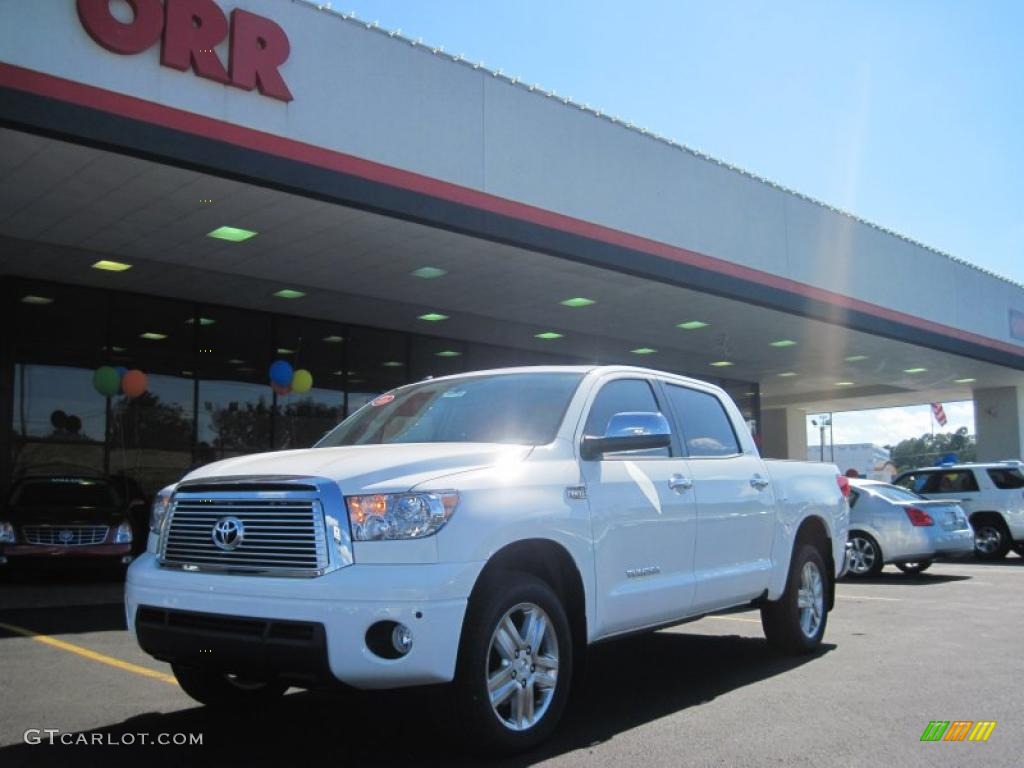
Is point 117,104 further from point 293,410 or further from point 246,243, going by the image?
point 293,410

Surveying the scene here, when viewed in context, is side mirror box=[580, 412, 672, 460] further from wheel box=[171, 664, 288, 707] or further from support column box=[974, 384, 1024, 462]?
support column box=[974, 384, 1024, 462]

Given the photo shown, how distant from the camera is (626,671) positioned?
6.77m

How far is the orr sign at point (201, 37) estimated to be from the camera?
387 inches

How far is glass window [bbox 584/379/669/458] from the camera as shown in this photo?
18.3 feet

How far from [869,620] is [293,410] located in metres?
13.1

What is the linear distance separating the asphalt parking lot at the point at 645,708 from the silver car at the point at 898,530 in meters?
5.17

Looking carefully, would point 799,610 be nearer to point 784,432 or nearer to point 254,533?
point 254,533

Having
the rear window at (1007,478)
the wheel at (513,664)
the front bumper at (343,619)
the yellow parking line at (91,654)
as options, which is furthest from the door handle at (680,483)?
the rear window at (1007,478)

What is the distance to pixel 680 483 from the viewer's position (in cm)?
590

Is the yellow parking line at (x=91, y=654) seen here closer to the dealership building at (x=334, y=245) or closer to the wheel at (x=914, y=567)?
the dealership building at (x=334, y=245)

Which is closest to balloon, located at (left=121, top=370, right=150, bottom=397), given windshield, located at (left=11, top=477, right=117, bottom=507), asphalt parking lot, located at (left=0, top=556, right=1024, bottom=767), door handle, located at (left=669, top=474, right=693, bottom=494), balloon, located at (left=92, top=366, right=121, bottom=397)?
balloon, located at (left=92, top=366, right=121, bottom=397)

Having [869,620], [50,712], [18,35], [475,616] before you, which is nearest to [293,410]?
[18,35]

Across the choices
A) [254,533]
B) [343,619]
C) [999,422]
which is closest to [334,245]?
[254,533]

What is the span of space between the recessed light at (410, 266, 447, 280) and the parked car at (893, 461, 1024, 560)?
9698mm
